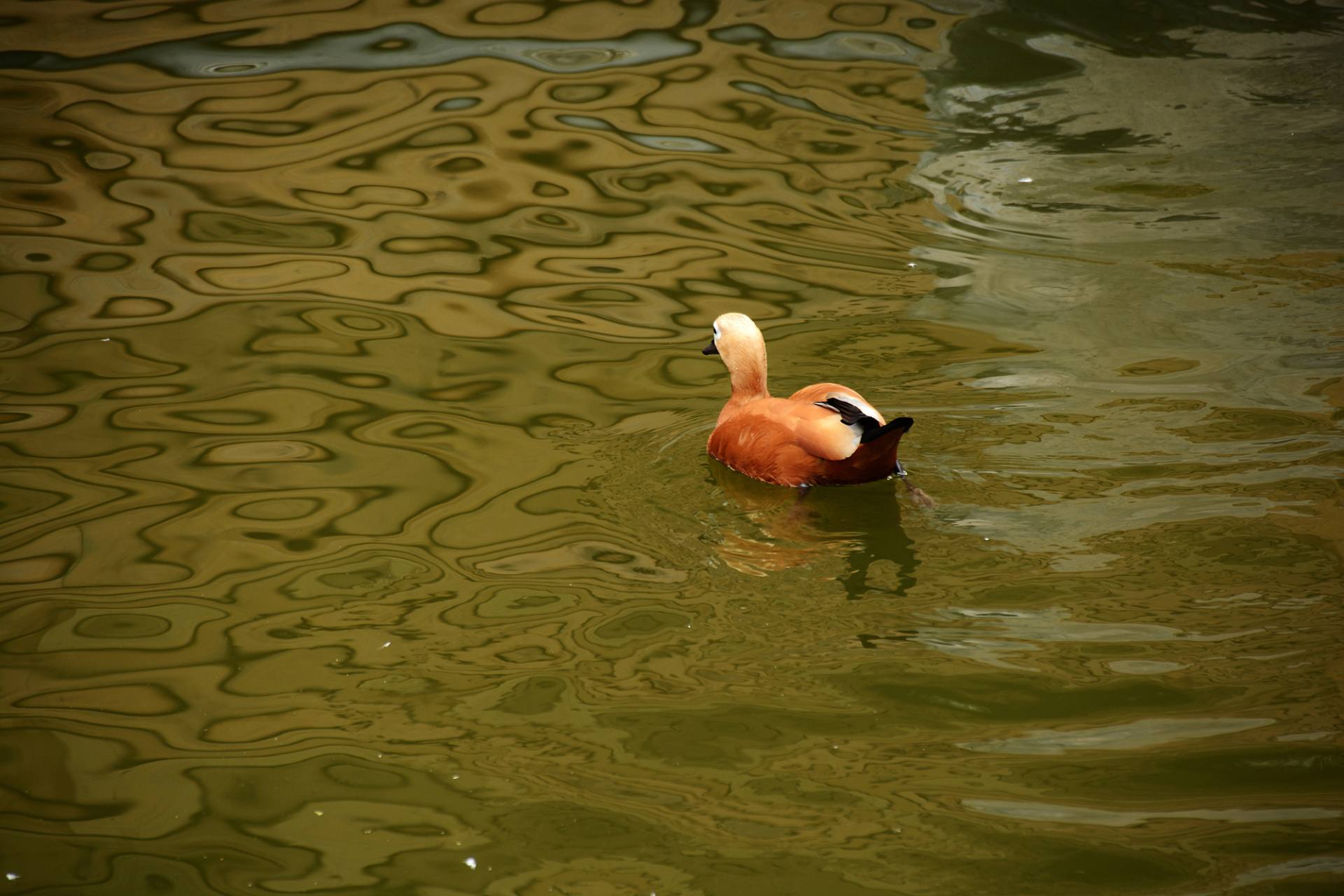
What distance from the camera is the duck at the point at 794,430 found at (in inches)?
176

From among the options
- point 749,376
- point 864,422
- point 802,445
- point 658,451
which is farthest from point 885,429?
point 658,451

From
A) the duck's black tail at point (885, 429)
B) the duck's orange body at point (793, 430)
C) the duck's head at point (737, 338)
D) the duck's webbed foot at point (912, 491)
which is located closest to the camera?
the duck's black tail at point (885, 429)

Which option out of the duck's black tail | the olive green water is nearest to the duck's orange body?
the duck's black tail

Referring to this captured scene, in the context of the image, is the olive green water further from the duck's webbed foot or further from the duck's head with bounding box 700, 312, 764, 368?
the duck's head with bounding box 700, 312, 764, 368

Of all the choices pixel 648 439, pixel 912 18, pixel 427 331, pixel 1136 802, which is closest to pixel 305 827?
pixel 1136 802

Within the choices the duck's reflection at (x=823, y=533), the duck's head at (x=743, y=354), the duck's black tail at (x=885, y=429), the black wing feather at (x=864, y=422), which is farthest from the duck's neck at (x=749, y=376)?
the duck's black tail at (x=885, y=429)

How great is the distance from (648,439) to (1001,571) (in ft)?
5.40

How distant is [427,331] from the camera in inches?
243

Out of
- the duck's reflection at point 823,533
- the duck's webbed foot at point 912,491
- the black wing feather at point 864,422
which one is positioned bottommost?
the duck's reflection at point 823,533

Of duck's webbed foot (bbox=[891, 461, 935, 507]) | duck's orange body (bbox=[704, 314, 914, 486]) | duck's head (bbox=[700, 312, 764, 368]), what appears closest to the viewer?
duck's orange body (bbox=[704, 314, 914, 486])

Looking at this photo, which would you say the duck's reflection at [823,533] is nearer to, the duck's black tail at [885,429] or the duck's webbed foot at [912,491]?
the duck's webbed foot at [912,491]

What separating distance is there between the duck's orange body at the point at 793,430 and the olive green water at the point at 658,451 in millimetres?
138

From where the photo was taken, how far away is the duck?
448 cm

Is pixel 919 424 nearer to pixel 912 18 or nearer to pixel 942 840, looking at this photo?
pixel 942 840
